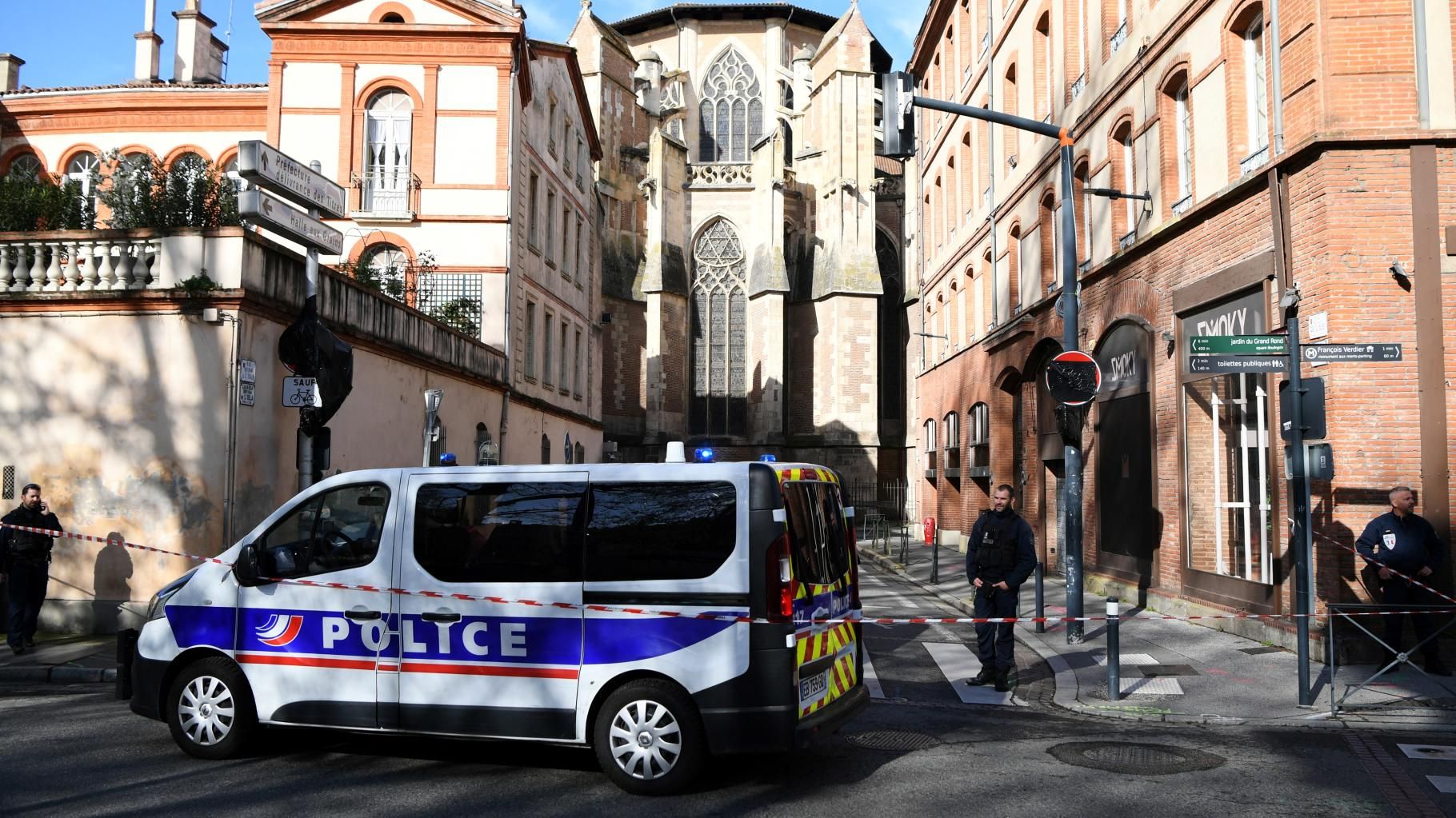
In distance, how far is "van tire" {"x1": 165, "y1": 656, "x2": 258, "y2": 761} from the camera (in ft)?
21.8

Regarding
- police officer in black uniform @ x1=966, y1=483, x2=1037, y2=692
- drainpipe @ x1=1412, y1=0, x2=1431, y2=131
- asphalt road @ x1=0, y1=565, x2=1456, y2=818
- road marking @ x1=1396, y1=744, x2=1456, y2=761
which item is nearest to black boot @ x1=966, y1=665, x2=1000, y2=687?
police officer in black uniform @ x1=966, y1=483, x2=1037, y2=692

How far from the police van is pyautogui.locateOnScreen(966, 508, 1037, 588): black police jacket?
2819 mm

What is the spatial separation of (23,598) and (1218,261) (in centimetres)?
1303

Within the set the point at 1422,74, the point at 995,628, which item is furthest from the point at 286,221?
the point at 1422,74

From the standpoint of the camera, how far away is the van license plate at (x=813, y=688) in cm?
600

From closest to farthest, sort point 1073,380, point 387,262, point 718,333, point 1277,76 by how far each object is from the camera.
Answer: point 1073,380, point 1277,76, point 387,262, point 718,333

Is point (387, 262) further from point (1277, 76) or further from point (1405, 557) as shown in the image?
point (1405, 557)

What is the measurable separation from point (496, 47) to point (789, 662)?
20446mm

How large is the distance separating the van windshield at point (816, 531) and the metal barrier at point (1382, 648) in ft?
13.1

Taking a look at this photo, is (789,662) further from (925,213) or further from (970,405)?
(925,213)

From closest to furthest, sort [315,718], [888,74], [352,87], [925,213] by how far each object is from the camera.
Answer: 1. [315,718]
2. [888,74]
3. [352,87]
4. [925,213]

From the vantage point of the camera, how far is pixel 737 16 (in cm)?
4872

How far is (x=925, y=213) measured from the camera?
108 feet

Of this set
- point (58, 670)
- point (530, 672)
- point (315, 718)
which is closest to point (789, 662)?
point (530, 672)
